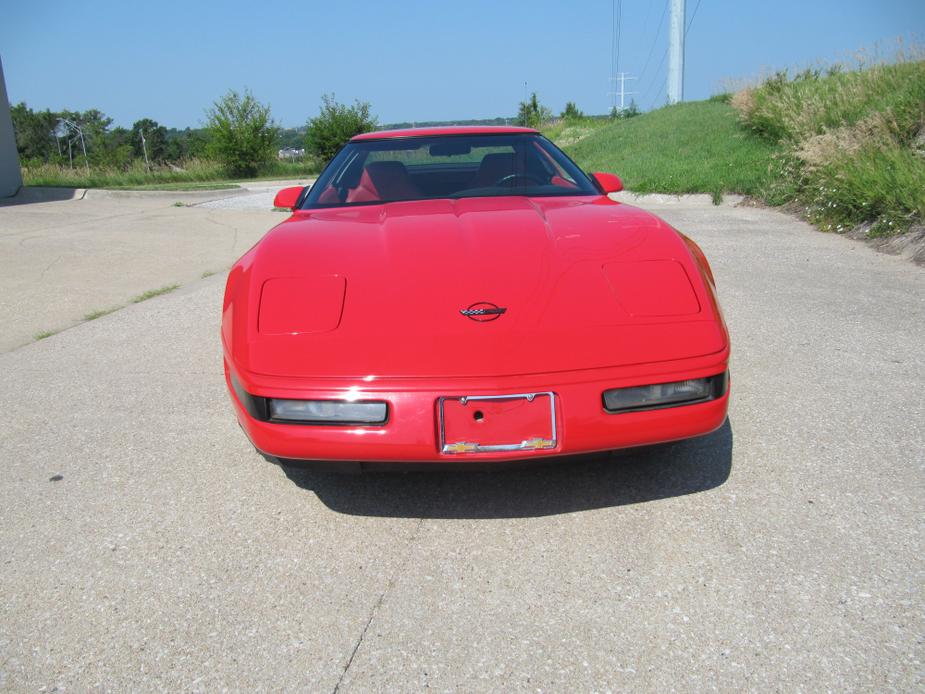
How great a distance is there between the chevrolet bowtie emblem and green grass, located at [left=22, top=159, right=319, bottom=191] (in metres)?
15.5

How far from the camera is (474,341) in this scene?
213cm

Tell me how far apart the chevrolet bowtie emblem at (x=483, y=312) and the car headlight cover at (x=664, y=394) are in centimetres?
40

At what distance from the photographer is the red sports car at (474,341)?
2047mm

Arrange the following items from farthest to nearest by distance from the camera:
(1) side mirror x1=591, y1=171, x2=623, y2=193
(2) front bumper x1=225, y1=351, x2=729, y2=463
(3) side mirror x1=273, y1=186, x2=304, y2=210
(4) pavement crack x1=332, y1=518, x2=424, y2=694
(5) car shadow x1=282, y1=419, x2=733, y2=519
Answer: (1) side mirror x1=591, y1=171, x2=623, y2=193 < (3) side mirror x1=273, y1=186, x2=304, y2=210 < (5) car shadow x1=282, y1=419, x2=733, y2=519 < (2) front bumper x1=225, y1=351, x2=729, y2=463 < (4) pavement crack x1=332, y1=518, x2=424, y2=694


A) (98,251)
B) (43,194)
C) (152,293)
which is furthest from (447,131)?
(43,194)

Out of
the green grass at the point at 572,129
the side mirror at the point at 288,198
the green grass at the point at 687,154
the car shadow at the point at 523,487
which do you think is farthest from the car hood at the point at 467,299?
the green grass at the point at 572,129

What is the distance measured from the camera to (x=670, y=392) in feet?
7.03

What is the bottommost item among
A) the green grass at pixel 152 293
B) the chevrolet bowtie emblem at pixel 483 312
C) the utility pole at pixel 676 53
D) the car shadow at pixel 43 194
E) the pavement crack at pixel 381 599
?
the pavement crack at pixel 381 599

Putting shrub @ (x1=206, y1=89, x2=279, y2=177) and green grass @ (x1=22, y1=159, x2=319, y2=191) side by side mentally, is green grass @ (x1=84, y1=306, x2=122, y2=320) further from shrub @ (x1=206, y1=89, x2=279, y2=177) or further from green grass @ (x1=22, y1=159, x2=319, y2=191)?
shrub @ (x1=206, y1=89, x2=279, y2=177)

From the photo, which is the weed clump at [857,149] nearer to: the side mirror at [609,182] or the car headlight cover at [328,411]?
the side mirror at [609,182]

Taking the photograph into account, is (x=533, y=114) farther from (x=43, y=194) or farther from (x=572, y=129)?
(x=43, y=194)

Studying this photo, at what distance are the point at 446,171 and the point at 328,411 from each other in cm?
210

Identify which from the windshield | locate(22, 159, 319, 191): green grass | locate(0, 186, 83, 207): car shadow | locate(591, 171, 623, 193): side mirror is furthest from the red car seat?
locate(22, 159, 319, 191): green grass

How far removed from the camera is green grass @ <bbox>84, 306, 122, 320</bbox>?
16.8 feet
